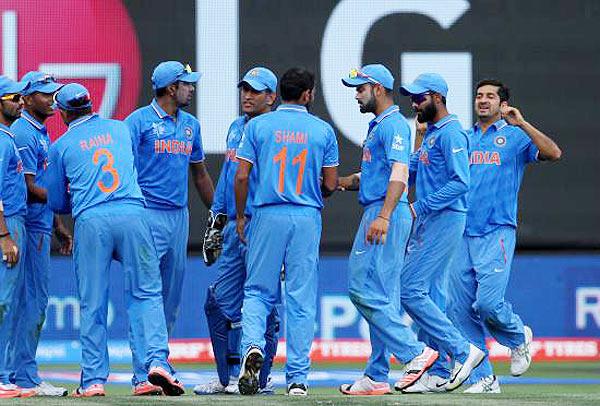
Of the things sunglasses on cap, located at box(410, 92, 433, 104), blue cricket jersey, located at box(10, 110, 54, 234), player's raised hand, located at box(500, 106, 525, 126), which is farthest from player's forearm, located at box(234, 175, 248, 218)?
player's raised hand, located at box(500, 106, 525, 126)

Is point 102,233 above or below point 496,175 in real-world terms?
below

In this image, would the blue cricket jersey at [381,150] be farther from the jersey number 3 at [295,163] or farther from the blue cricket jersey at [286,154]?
the jersey number 3 at [295,163]

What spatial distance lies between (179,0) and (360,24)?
1406 mm

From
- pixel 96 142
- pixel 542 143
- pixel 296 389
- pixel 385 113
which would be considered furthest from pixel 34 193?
pixel 542 143

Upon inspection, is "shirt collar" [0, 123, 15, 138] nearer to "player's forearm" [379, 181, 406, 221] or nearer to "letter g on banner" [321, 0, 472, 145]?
"player's forearm" [379, 181, 406, 221]

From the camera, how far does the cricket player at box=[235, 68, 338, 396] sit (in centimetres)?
848

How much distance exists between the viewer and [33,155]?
361 inches

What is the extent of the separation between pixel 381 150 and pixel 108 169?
4.96 ft

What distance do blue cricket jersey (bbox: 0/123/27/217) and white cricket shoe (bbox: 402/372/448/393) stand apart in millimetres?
2418

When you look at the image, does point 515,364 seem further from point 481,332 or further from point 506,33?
point 506,33

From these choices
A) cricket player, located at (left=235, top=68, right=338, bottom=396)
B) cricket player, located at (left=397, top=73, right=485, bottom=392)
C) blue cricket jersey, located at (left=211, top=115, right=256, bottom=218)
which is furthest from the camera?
blue cricket jersey, located at (left=211, top=115, right=256, bottom=218)

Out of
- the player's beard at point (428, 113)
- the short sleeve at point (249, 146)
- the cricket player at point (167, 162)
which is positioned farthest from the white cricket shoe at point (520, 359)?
the short sleeve at point (249, 146)

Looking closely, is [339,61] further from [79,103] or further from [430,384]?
[79,103]

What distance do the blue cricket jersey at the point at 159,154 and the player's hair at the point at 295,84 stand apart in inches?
35.5
